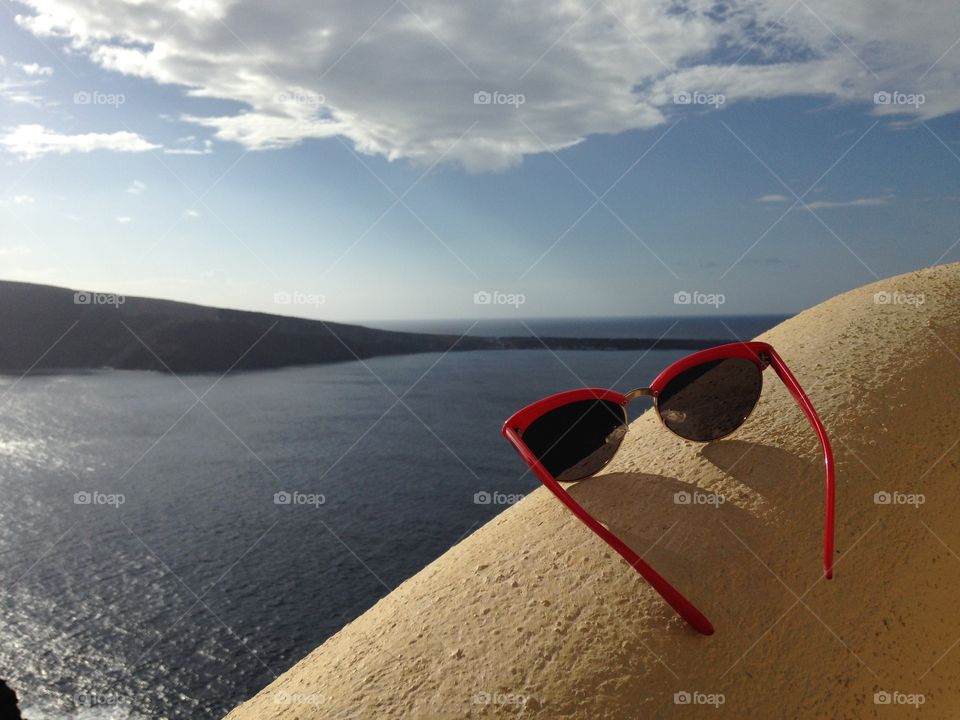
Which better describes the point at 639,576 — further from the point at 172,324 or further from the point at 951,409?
the point at 172,324

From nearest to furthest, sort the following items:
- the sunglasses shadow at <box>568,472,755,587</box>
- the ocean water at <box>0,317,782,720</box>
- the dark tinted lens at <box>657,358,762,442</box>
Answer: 1. the sunglasses shadow at <box>568,472,755,587</box>
2. the dark tinted lens at <box>657,358,762,442</box>
3. the ocean water at <box>0,317,782,720</box>

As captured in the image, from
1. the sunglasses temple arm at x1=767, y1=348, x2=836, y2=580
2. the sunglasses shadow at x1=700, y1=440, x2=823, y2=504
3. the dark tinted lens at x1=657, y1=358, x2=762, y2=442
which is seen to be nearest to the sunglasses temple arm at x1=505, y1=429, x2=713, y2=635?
the sunglasses temple arm at x1=767, y1=348, x2=836, y2=580

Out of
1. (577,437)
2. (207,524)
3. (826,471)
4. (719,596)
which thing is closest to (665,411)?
(577,437)

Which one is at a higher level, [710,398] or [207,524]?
[710,398]

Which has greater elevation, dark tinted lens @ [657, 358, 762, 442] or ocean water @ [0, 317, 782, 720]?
dark tinted lens @ [657, 358, 762, 442]

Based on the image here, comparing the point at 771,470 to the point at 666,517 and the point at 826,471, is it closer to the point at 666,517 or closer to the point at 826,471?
the point at 826,471

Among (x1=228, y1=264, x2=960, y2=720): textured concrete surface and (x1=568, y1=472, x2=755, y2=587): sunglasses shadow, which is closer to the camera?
(x1=228, y1=264, x2=960, y2=720): textured concrete surface

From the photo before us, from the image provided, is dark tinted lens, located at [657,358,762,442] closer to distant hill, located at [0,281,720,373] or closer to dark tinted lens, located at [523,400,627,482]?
dark tinted lens, located at [523,400,627,482]
